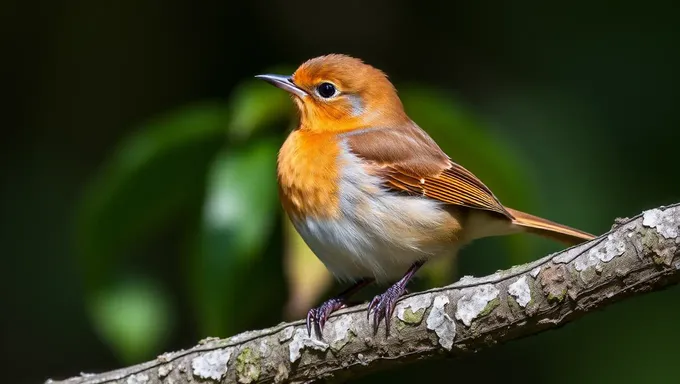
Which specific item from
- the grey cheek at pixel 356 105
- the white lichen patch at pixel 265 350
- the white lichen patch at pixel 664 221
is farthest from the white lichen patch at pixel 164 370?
the white lichen patch at pixel 664 221

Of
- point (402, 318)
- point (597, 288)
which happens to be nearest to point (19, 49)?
point (402, 318)

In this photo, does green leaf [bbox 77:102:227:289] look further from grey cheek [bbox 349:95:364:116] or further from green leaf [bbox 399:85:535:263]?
green leaf [bbox 399:85:535:263]

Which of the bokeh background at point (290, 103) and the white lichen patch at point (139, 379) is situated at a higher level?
the bokeh background at point (290, 103)

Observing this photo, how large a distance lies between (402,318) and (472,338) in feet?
0.82

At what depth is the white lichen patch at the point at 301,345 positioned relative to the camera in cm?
319

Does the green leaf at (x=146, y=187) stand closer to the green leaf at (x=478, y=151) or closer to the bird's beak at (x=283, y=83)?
the bird's beak at (x=283, y=83)

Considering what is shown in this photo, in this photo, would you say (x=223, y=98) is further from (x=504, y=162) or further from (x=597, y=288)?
(x=597, y=288)

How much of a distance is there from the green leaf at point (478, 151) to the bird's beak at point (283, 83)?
21.1 inches

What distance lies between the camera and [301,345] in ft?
10.5

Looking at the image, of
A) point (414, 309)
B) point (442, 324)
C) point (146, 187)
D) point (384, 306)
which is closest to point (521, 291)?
point (442, 324)

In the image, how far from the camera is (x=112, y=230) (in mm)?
3629

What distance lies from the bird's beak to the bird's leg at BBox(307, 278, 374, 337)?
2.85 ft

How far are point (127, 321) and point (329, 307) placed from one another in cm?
90

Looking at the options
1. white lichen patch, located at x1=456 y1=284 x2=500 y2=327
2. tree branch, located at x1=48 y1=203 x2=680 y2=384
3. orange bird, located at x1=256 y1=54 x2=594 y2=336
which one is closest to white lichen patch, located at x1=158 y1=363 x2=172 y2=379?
tree branch, located at x1=48 y1=203 x2=680 y2=384
